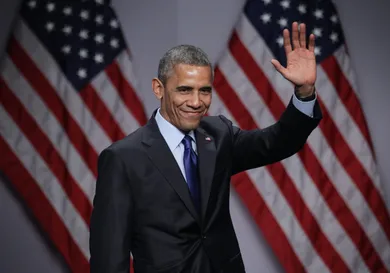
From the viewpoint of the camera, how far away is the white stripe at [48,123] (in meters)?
2.85

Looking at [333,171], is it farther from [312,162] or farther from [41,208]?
[41,208]

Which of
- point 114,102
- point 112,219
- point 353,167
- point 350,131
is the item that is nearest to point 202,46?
point 114,102

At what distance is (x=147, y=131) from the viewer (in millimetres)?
1522

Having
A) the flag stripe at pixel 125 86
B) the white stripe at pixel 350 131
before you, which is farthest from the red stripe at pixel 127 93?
the white stripe at pixel 350 131

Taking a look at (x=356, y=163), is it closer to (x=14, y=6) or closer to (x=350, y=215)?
(x=350, y=215)

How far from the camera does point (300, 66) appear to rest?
151 cm

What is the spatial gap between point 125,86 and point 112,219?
1.53 meters

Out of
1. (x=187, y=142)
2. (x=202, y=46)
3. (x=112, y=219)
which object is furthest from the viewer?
(x=202, y=46)

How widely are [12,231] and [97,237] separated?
5.46 feet

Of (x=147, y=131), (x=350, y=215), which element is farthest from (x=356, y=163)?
(x=147, y=131)

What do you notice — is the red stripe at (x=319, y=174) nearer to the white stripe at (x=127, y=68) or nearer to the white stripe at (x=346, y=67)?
the white stripe at (x=346, y=67)

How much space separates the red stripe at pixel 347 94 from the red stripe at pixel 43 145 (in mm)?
1318

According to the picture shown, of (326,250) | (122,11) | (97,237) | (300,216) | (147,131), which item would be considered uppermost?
(122,11)

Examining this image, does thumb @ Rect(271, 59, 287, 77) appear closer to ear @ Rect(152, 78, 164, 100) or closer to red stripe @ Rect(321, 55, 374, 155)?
ear @ Rect(152, 78, 164, 100)
